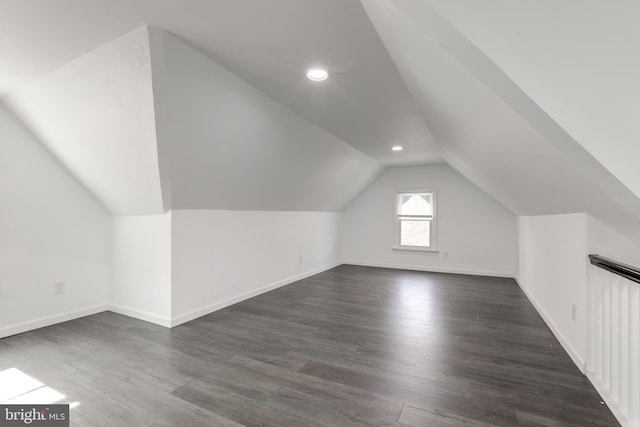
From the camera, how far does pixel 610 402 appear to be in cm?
167

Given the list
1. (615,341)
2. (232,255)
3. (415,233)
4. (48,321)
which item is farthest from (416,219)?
(48,321)

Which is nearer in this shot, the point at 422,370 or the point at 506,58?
the point at 506,58

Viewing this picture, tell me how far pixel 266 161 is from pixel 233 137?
65 cm

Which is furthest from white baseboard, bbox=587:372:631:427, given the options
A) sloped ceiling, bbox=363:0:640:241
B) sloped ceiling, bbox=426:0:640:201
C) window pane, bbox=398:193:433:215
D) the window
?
window pane, bbox=398:193:433:215

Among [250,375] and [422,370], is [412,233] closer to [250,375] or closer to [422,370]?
[422,370]

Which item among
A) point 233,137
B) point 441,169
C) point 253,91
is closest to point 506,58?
point 253,91

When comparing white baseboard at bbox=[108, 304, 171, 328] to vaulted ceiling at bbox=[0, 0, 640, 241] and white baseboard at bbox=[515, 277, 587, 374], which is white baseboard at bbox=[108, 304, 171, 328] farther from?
white baseboard at bbox=[515, 277, 587, 374]

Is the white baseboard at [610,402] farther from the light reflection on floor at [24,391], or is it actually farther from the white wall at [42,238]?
the white wall at [42,238]

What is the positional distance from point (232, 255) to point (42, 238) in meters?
1.83

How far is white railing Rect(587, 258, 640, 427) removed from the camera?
1.47m

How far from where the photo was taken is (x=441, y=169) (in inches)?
232

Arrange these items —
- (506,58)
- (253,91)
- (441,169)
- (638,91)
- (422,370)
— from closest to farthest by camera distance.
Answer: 1. (638,91)
2. (506,58)
3. (422,370)
4. (253,91)
5. (441,169)

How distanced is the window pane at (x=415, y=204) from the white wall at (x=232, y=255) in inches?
84.9

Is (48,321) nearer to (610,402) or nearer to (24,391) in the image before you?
(24,391)
